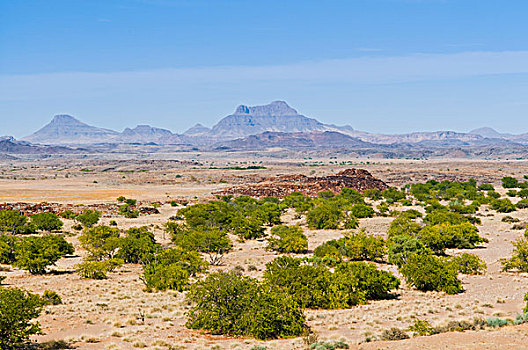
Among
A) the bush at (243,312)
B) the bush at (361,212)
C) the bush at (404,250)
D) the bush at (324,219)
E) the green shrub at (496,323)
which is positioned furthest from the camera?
the bush at (361,212)

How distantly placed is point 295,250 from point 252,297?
20017 millimetres

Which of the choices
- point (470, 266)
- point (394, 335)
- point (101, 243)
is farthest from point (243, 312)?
point (101, 243)

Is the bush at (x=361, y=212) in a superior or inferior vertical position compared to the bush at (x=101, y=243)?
inferior

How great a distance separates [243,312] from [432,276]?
39.5 ft

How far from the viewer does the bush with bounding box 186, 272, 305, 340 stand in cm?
1769

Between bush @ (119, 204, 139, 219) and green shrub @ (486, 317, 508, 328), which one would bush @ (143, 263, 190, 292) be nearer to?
green shrub @ (486, 317, 508, 328)

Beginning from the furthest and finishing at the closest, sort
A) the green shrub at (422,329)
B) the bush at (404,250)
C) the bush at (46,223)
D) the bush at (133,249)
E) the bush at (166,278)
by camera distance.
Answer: the bush at (46,223) → the bush at (133,249) → the bush at (404,250) → the bush at (166,278) → the green shrub at (422,329)

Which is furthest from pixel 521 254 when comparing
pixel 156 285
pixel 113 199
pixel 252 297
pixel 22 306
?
pixel 113 199

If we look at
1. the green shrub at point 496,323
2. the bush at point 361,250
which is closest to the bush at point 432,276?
the green shrub at point 496,323

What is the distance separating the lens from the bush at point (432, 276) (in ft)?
83.3

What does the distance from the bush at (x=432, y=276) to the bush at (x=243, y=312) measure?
381 inches

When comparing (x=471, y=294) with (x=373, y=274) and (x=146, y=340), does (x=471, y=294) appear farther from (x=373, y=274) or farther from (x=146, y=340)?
(x=146, y=340)

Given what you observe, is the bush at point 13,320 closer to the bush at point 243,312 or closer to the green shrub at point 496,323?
the bush at point 243,312

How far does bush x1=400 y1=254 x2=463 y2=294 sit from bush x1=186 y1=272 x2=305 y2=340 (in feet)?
31.7
